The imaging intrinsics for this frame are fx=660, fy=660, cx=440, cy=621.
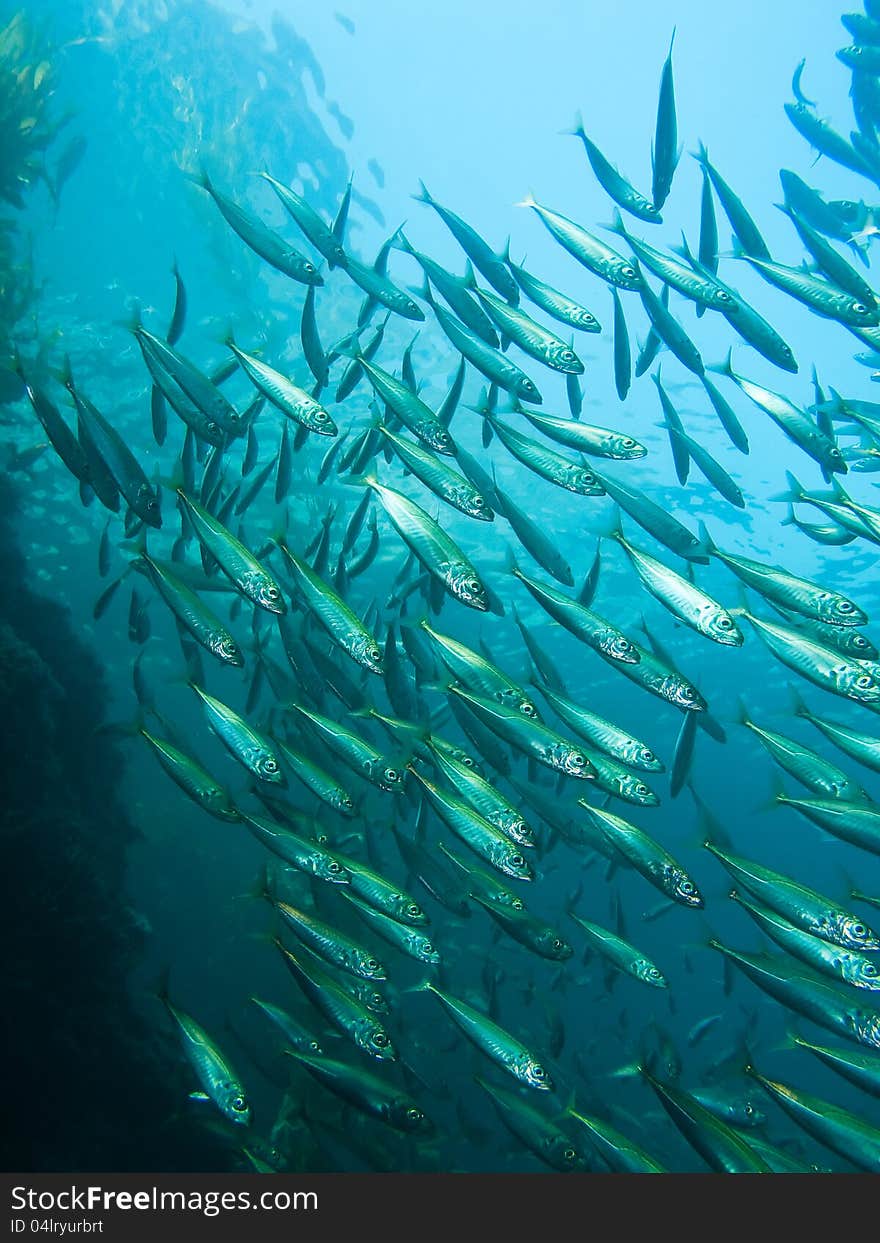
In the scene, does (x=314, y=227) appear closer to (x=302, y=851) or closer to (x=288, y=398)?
(x=288, y=398)

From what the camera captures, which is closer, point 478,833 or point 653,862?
point 478,833

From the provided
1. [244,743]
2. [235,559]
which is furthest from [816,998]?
[235,559]

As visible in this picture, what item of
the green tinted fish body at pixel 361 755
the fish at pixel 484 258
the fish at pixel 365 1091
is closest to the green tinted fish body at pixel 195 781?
the green tinted fish body at pixel 361 755

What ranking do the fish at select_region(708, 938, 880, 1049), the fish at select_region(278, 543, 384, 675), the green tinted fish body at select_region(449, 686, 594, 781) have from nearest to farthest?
the fish at select_region(708, 938, 880, 1049) < the fish at select_region(278, 543, 384, 675) < the green tinted fish body at select_region(449, 686, 594, 781)

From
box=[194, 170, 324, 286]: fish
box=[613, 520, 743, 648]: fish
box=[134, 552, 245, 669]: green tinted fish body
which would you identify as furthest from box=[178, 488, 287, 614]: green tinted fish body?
box=[613, 520, 743, 648]: fish

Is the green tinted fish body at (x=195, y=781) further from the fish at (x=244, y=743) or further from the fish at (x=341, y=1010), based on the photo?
the fish at (x=341, y=1010)

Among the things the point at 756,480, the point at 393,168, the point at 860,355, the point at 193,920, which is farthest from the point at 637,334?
the point at 193,920

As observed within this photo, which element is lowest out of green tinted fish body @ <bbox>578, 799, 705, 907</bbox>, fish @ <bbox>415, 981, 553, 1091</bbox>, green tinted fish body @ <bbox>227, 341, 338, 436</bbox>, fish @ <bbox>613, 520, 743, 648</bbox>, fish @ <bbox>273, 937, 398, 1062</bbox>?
fish @ <bbox>273, 937, 398, 1062</bbox>

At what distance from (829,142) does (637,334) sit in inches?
546

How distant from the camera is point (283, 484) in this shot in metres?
→ 5.64

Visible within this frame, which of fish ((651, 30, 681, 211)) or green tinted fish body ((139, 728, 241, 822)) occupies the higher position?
fish ((651, 30, 681, 211))

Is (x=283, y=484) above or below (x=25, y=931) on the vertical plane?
above

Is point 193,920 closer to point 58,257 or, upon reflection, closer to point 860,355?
point 58,257

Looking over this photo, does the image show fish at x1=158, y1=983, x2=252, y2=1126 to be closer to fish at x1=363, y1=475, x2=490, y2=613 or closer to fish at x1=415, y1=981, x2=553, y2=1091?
fish at x1=415, y1=981, x2=553, y2=1091
